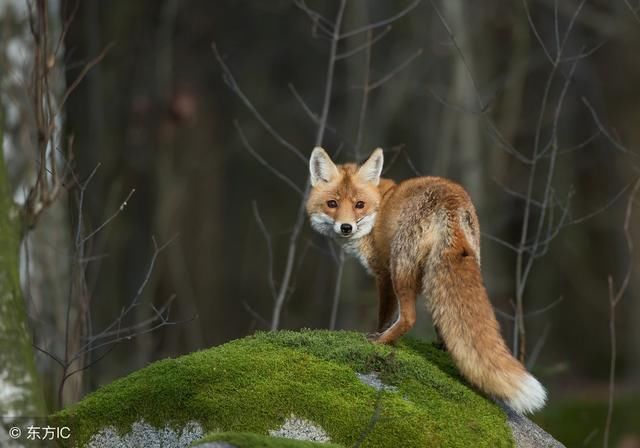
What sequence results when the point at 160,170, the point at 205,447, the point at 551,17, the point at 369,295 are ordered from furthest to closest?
1. the point at 551,17
2. the point at 369,295
3. the point at 160,170
4. the point at 205,447

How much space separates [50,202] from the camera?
6.83 m

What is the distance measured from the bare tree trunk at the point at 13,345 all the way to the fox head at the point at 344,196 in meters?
2.90

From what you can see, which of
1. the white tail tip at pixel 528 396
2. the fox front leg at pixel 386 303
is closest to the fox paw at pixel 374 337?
the fox front leg at pixel 386 303

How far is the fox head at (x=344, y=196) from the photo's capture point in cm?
672

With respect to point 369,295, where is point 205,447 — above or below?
above

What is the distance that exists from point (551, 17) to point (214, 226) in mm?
8005

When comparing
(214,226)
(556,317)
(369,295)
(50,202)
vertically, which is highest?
(50,202)

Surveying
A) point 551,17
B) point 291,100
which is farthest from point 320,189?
point 551,17

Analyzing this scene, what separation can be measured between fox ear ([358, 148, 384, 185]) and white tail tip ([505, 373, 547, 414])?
2.29 m

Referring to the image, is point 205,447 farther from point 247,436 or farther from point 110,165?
point 110,165

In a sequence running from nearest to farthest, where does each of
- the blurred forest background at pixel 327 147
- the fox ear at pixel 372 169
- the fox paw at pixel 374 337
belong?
the fox paw at pixel 374 337 < the fox ear at pixel 372 169 < the blurred forest background at pixel 327 147

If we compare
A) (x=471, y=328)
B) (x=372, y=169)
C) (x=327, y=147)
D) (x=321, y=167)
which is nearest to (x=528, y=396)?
(x=471, y=328)

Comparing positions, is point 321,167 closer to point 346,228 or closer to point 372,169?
point 372,169

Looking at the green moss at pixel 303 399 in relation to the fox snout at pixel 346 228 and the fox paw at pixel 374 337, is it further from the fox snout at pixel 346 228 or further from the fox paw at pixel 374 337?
the fox snout at pixel 346 228
